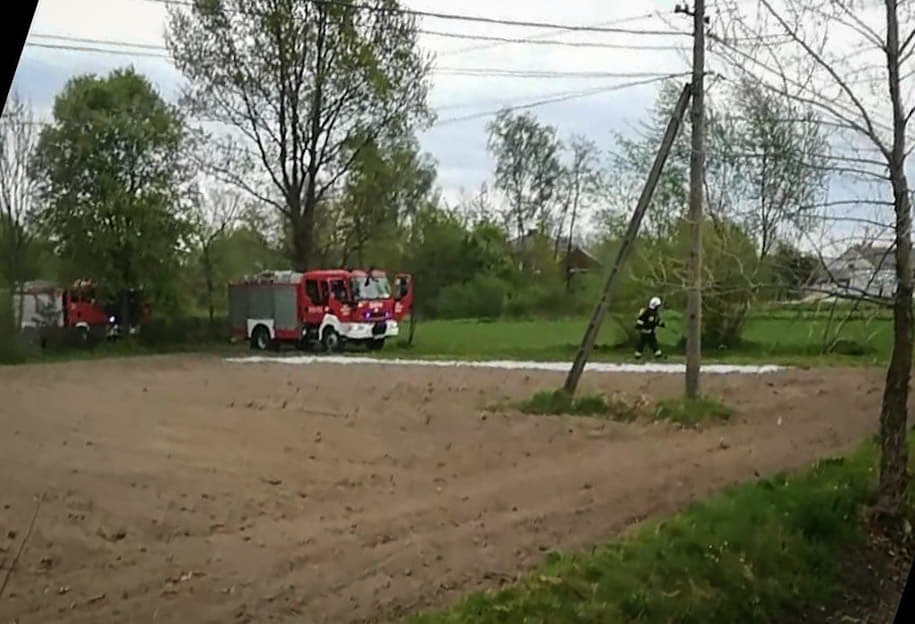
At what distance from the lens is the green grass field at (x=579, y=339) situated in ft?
10.6

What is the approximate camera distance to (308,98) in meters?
2.82

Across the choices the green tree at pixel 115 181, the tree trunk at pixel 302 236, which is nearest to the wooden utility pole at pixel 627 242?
the tree trunk at pixel 302 236

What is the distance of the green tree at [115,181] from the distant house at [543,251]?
35.4 inches

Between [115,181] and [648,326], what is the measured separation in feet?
10.1

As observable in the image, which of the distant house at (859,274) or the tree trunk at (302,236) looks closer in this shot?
the tree trunk at (302,236)

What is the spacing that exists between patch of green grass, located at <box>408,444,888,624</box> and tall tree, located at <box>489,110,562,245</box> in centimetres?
87

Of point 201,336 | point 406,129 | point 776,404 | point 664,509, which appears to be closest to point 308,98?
point 406,129

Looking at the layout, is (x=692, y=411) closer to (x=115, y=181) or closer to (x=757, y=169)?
(x=757, y=169)

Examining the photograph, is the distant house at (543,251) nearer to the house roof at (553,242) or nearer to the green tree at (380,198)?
the house roof at (553,242)

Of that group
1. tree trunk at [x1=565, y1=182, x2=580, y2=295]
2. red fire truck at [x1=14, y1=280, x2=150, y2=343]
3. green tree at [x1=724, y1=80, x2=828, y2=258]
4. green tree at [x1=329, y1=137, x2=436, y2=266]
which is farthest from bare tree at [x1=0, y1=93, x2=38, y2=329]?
green tree at [x1=724, y1=80, x2=828, y2=258]

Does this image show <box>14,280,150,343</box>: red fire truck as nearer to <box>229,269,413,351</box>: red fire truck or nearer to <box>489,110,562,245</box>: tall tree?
<box>229,269,413,351</box>: red fire truck

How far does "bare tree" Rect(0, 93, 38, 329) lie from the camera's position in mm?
2211

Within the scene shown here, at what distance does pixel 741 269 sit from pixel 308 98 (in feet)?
4.98

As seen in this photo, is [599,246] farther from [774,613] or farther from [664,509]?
[774,613]
